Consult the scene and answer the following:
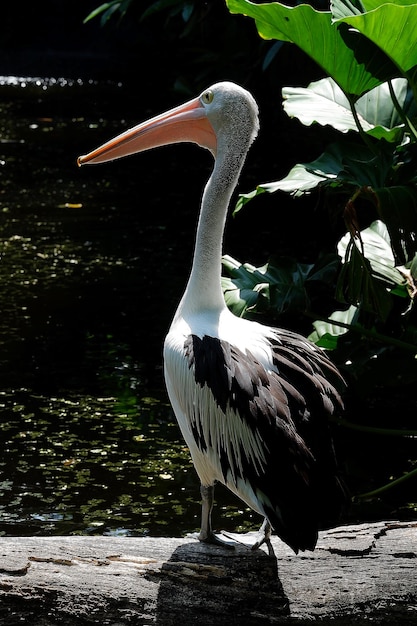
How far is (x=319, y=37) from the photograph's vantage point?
3.22 m

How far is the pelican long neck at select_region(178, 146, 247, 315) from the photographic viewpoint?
2.73 metres

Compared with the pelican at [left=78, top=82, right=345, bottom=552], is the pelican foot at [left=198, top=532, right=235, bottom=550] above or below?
below

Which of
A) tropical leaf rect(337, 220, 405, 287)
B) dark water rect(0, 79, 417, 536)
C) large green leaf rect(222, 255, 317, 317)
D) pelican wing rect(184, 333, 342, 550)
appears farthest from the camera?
dark water rect(0, 79, 417, 536)

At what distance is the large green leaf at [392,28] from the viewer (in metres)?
2.95

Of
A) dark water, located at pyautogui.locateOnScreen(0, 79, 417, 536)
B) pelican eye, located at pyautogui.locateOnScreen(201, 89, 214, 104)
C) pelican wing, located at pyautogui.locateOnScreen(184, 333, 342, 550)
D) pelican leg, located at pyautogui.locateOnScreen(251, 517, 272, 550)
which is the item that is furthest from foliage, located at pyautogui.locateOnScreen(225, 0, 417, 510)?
pelican leg, located at pyautogui.locateOnScreen(251, 517, 272, 550)

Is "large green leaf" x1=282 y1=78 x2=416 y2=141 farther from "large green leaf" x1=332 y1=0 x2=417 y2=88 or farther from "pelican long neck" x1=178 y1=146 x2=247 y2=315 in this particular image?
"pelican long neck" x1=178 y1=146 x2=247 y2=315

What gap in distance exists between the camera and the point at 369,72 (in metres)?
3.29

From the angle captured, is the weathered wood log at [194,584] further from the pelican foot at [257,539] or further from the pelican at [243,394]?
the pelican at [243,394]

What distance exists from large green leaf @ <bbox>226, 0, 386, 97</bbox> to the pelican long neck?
538 millimetres

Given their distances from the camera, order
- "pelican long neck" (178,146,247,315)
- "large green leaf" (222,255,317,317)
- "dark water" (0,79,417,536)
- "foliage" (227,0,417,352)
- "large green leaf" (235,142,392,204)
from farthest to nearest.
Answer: "dark water" (0,79,417,536) < "large green leaf" (222,255,317,317) < "large green leaf" (235,142,392,204) < "foliage" (227,0,417,352) < "pelican long neck" (178,146,247,315)

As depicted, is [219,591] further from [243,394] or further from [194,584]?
[243,394]

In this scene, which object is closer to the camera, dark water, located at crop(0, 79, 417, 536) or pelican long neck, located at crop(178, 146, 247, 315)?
pelican long neck, located at crop(178, 146, 247, 315)

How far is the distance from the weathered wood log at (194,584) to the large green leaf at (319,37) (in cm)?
157

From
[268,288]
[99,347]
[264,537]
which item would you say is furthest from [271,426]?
[99,347]
